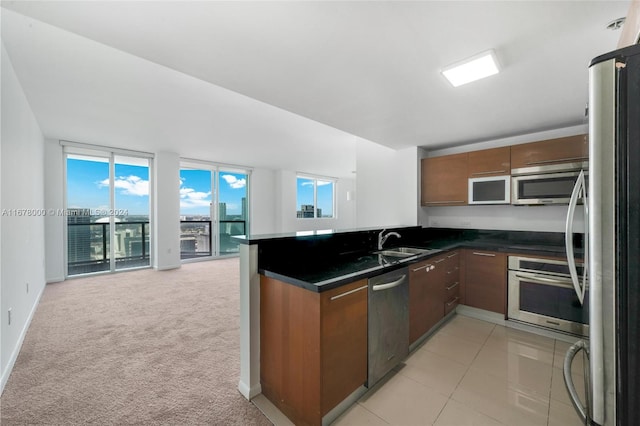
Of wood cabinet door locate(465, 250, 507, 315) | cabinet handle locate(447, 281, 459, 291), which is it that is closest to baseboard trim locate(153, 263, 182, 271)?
cabinet handle locate(447, 281, 459, 291)

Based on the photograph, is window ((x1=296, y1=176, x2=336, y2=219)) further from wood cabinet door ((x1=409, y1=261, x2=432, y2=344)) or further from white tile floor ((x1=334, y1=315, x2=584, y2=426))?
white tile floor ((x1=334, y1=315, x2=584, y2=426))

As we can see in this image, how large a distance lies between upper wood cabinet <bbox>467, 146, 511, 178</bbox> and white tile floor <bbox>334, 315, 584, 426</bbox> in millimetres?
1938

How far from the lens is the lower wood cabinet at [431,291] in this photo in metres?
2.31

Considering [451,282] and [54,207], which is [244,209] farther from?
[451,282]

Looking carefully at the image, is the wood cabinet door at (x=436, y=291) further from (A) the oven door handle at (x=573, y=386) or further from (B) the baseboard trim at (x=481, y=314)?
(A) the oven door handle at (x=573, y=386)

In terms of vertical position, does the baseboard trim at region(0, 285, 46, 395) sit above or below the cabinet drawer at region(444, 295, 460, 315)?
below

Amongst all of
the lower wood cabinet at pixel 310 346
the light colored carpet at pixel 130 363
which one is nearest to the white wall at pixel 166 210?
the light colored carpet at pixel 130 363

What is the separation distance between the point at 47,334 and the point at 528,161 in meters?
5.65

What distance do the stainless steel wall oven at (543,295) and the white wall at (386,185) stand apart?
1.46 m

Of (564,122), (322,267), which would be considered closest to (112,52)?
(322,267)

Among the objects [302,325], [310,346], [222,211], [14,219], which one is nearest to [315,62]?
[302,325]

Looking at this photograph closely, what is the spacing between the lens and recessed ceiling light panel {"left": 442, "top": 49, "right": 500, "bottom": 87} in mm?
1710

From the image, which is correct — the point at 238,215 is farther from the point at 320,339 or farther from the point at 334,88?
the point at 320,339

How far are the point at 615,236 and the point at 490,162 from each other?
2.91 metres
